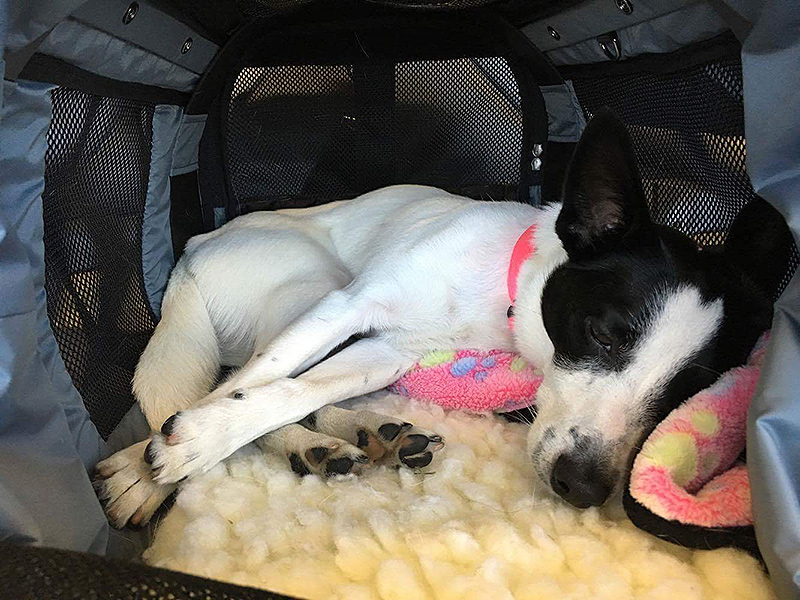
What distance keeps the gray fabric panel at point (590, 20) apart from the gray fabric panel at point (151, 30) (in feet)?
3.76

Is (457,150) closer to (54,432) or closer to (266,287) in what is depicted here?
(266,287)

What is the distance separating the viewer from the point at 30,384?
1.10 m

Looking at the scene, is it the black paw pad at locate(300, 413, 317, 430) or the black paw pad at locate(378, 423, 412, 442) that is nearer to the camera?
the black paw pad at locate(378, 423, 412, 442)

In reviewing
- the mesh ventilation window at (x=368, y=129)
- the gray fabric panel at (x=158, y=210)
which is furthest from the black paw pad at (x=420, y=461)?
the mesh ventilation window at (x=368, y=129)

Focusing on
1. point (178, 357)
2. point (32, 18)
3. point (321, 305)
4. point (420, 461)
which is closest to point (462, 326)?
point (321, 305)

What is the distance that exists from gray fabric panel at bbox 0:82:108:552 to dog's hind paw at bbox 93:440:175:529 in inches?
7.1

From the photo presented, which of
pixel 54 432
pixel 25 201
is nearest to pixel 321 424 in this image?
pixel 54 432

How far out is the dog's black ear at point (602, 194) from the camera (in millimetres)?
1415

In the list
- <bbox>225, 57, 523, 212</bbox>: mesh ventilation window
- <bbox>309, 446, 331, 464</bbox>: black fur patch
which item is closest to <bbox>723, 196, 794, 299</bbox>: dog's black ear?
<bbox>309, 446, 331, 464</bbox>: black fur patch

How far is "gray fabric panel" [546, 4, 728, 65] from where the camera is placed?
1610mm

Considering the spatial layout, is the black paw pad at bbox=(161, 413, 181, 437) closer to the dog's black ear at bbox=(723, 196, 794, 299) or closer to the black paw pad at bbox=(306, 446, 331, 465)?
the black paw pad at bbox=(306, 446, 331, 465)

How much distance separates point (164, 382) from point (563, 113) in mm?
1799

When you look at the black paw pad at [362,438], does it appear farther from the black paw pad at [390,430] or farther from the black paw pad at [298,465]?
the black paw pad at [298,465]

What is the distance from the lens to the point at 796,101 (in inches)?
40.3
